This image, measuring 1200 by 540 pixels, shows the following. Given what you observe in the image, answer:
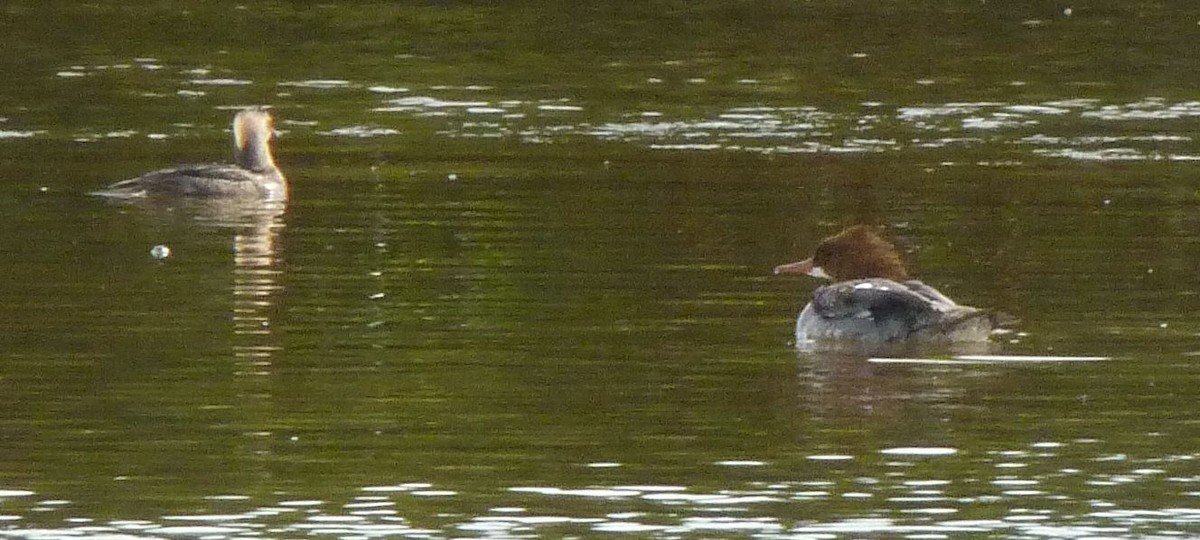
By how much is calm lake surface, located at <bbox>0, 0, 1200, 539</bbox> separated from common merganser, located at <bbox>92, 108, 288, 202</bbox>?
1.12ft

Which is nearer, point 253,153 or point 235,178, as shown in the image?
point 235,178

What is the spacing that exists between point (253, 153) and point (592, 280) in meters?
6.16

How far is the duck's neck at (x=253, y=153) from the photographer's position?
70.7 feet

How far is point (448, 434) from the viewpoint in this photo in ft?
38.1

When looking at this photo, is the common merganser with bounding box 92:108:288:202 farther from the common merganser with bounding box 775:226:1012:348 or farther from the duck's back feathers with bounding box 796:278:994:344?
the duck's back feathers with bounding box 796:278:994:344

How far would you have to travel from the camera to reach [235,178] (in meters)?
21.5

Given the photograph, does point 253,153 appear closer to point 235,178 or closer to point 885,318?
point 235,178

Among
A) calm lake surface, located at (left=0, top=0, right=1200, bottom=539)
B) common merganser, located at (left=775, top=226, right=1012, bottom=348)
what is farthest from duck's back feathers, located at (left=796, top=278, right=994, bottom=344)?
calm lake surface, located at (left=0, top=0, right=1200, bottom=539)

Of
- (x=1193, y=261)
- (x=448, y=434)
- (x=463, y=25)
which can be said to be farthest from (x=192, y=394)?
(x=463, y=25)

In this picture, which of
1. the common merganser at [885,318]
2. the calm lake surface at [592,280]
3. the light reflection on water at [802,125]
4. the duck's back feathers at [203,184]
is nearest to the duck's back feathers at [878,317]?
the common merganser at [885,318]

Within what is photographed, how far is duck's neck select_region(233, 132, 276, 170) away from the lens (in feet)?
70.7

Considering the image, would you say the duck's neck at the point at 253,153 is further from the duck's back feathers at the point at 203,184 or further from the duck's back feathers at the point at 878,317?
the duck's back feathers at the point at 878,317

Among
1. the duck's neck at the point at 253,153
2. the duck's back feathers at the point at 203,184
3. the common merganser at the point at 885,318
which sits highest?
the duck's neck at the point at 253,153

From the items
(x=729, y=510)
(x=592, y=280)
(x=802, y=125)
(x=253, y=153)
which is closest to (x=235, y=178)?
(x=253, y=153)
